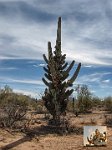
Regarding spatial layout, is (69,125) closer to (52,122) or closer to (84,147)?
(52,122)

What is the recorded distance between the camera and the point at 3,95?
3438cm

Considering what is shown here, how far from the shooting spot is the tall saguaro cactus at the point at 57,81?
64.8ft

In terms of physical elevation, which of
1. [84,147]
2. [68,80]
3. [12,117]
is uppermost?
[68,80]

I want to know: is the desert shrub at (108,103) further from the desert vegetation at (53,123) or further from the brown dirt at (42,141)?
the brown dirt at (42,141)

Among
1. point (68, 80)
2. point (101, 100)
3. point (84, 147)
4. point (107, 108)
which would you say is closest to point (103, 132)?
point (84, 147)

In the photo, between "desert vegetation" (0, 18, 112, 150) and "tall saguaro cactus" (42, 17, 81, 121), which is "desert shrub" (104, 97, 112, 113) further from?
"tall saguaro cactus" (42, 17, 81, 121)

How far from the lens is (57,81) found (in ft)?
65.3

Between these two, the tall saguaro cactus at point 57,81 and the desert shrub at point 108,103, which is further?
the desert shrub at point 108,103

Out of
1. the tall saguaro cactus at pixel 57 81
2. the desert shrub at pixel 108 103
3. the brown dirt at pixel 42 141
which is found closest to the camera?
the brown dirt at pixel 42 141

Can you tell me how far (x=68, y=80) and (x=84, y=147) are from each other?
5.94 meters

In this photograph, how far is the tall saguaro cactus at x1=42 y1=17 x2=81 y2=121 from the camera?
19.8 meters

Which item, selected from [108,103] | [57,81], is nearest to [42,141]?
[57,81]

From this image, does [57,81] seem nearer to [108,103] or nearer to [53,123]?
[53,123]

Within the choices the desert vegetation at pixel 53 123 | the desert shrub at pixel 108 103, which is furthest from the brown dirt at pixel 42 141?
the desert shrub at pixel 108 103
